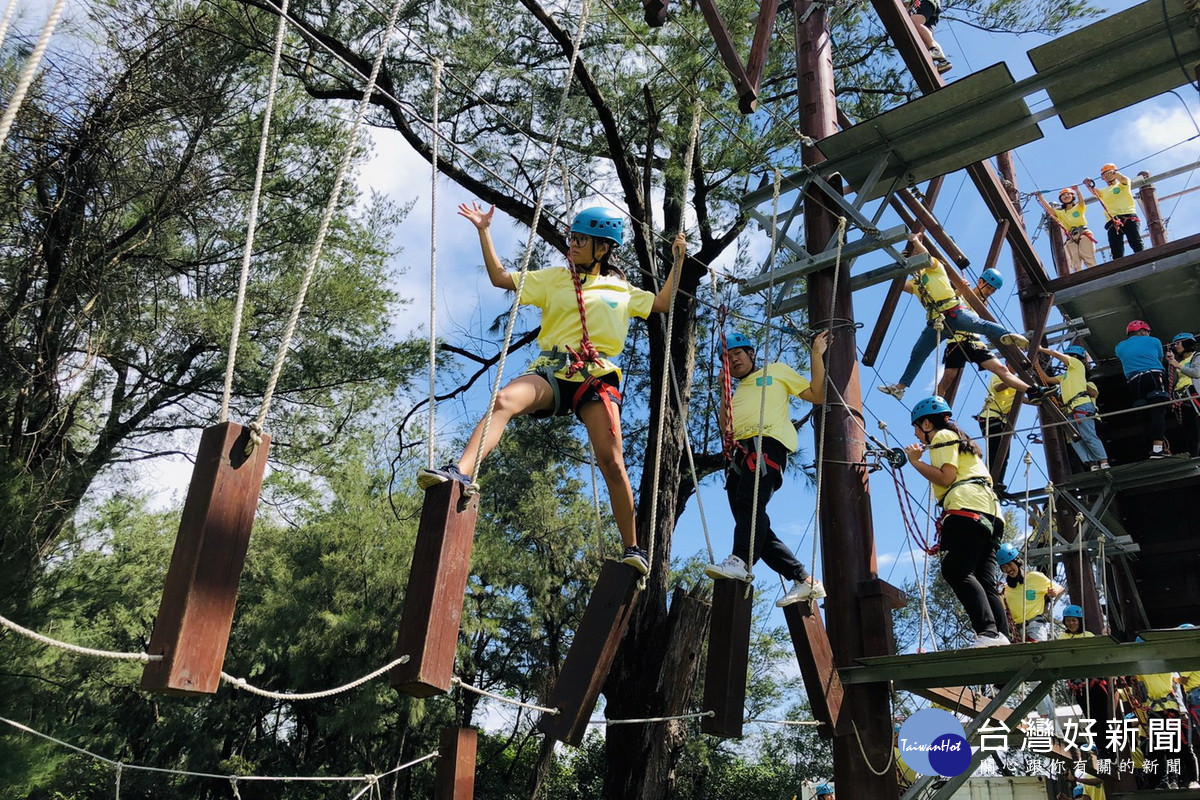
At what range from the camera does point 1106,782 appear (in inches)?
361

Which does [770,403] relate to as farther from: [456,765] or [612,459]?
[456,765]

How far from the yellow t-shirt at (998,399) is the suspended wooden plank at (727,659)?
18.7 feet

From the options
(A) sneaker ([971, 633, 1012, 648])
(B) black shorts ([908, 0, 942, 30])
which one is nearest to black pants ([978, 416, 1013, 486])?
(B) black shorts ([908, 0, 942, 30])

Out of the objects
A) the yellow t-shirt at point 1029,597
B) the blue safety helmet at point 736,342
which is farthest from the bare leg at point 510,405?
the yellow t-shirt at point 1029,597

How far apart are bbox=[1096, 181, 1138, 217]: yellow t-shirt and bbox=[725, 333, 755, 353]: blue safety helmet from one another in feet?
24.8

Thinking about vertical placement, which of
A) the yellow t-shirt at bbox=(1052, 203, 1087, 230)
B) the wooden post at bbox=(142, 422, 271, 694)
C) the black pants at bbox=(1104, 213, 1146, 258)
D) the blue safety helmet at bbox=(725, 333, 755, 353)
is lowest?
the wooden post at bbox=(142, 422, 271, 694)

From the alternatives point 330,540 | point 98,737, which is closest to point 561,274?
point 330,540

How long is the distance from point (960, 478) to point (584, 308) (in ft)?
8.17

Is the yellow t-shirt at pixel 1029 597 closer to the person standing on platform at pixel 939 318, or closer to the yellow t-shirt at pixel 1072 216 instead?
the person standing on platform at pixel 939 318

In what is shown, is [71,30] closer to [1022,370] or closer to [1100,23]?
[1100,23]

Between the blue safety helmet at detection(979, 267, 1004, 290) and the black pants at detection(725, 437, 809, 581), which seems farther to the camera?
the blue safety helmet at detection(979, 267, 1004, 290)

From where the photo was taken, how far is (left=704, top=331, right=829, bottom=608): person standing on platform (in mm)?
4414

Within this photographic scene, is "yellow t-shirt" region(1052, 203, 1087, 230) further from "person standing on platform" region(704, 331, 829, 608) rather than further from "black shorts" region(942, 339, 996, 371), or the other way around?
"person standing on platform" region(704, 331, 829, 608)

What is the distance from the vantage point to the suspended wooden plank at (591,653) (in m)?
3.62
